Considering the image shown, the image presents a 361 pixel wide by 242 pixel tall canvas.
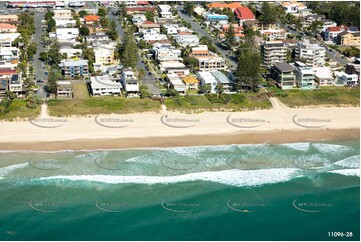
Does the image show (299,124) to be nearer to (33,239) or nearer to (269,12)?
(33,239)

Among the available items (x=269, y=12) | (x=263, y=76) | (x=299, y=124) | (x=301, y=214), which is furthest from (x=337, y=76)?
(x=301, y=214)

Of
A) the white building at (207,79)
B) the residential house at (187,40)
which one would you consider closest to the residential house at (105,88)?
the white building at (207,79)

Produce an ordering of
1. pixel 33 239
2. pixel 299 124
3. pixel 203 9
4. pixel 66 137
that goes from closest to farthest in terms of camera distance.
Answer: pixel 33 239
pixel 66 137
pixel 299 124
pixel 203 9

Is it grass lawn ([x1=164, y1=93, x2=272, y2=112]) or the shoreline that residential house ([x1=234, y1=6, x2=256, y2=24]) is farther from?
the shoreline

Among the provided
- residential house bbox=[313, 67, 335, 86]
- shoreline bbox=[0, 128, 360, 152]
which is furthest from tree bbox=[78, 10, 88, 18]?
shoreline bbox=[0, 128, 360, 152]

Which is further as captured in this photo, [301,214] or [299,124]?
[299,124]

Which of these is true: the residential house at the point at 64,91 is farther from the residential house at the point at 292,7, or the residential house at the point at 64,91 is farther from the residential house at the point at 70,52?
the residential house at the point at 292,7

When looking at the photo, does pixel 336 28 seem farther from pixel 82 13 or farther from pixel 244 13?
pixel 82 13
